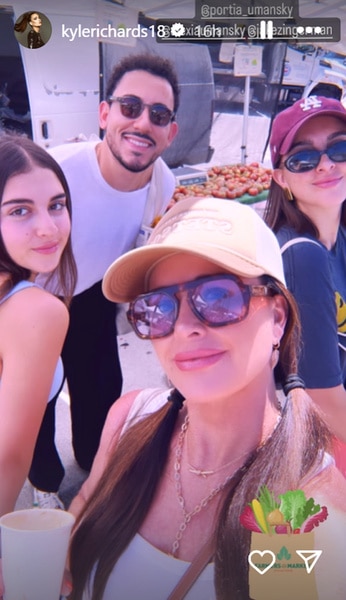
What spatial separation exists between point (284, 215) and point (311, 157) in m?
0.11

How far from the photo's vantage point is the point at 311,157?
1082mm

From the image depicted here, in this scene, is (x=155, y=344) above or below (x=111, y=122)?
below

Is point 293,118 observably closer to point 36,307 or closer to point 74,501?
point 36,307

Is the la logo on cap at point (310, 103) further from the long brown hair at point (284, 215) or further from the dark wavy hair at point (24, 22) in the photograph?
the dark wavy hair at point (24, 22)

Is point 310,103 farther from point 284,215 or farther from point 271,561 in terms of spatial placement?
point 271,561

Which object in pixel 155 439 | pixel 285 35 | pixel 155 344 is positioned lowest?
pixel 155 439

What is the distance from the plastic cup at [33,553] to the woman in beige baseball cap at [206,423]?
10 cm

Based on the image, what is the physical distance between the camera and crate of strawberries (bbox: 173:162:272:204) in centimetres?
112

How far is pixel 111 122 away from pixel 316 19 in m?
0.35

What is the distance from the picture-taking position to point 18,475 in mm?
1114

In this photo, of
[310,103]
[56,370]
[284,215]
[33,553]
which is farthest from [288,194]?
[33,553]

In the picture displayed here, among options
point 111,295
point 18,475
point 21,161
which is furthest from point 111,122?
point 18,475

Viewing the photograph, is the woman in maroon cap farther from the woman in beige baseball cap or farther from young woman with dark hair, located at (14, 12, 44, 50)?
young woman with dark hair, located at (14, 12, 44, 50)

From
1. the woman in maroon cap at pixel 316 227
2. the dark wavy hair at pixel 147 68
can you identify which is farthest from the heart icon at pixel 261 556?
the dark wavy hair at pixel 147 68
